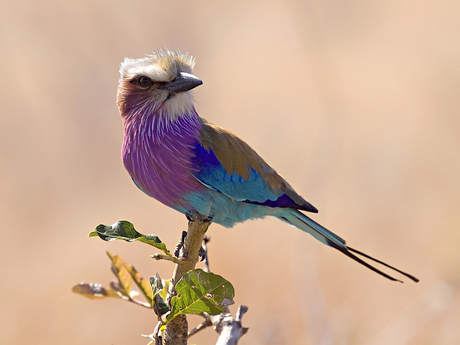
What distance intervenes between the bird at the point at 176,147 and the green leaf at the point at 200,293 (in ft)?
2.22

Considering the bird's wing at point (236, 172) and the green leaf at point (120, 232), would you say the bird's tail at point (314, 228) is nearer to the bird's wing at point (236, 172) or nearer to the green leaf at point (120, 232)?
the bird's wing at point (236, 172)

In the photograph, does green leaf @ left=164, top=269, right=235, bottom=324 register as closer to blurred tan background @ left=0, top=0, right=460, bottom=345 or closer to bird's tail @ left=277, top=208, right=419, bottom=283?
bird's tail @ left=277, top=208, right=419, bottom=283

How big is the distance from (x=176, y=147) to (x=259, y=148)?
6.22 meters

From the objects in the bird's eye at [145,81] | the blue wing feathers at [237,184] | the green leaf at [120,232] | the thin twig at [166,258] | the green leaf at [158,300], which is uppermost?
the bird's eye at [145,81]

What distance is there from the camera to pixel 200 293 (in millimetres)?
1830

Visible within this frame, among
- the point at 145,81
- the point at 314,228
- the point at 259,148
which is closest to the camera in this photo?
the point at 145,81

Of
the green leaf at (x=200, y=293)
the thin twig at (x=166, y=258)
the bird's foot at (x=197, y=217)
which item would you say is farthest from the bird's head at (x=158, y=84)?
the green leaf at (x=200, y=293)

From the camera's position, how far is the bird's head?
251cm

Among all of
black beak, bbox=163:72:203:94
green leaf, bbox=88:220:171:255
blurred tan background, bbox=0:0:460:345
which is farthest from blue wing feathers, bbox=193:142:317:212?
blurred tan background, bbox=0:0:460:345

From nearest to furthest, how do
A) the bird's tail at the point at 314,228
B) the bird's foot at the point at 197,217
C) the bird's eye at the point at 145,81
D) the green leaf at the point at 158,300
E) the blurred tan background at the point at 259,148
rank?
the green leaf at the point at 158,300 → the bird's foot at the point at 197,217 → the bird's eye at the point at 145,81 → the bird's tail at the point at 314,228 → the blurred tan background at the point at 259,148

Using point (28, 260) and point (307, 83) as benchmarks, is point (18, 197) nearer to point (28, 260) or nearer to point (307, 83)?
point (28, 260)

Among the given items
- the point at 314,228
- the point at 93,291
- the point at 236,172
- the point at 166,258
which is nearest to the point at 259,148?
the point at 314,228

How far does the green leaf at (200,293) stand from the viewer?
5.99 feet

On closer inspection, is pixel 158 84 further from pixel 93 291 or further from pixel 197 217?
pixel 93 291
